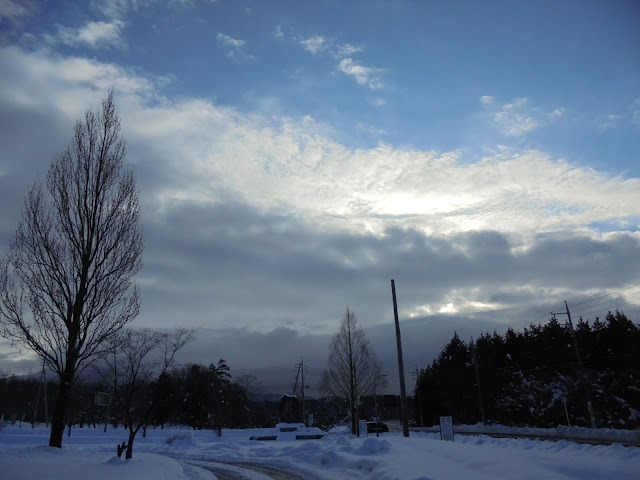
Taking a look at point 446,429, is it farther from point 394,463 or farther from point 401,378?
point 394,463

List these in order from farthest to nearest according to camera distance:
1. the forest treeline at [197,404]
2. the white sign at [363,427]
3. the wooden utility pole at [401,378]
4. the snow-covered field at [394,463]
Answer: the forest treeline at [197,404] < the white sign at [363,427] < the wooden utility pole at [401,378] < the snow-covered field at [394,463]

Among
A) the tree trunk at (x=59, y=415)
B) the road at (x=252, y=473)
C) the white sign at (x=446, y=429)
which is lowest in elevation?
the road at (x=252, y=473)

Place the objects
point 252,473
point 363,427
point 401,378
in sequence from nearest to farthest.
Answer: point 252,473
point 401,378
point 363,427

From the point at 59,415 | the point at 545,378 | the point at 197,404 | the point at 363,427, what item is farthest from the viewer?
the point at 197,404

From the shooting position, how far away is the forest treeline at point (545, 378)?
3944 cm

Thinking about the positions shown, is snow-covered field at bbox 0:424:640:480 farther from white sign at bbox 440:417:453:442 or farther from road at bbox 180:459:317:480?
white sign at bbox 440:417:453:442

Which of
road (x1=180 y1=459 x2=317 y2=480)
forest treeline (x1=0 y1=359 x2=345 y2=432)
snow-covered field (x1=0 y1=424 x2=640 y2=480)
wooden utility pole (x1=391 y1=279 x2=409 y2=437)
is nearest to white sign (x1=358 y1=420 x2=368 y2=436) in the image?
wooden utility pole (x1=391 y1=279 x2=409 y2=437)

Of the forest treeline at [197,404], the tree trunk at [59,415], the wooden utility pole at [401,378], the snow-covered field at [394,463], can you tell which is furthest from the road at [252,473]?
the forest treeline at [197,404]

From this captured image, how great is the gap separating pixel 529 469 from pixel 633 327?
46471mm

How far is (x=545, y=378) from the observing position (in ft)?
156

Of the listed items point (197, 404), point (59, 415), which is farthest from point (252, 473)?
point (197, 404)

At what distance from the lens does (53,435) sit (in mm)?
14102

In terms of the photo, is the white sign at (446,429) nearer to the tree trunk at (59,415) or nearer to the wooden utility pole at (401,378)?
the wooden utility pole at (401,378)

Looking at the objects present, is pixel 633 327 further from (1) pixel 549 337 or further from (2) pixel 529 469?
(2) pixel 529 469
